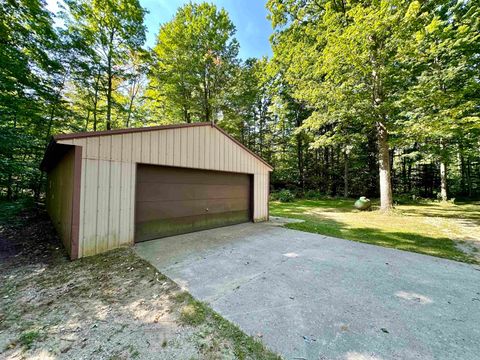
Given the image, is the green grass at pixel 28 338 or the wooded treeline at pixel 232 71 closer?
the green grass at pixel 28 338

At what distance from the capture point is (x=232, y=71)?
14.2 meters

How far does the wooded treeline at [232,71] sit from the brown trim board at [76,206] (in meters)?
4.13

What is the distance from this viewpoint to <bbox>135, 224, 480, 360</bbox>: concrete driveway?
1737mm

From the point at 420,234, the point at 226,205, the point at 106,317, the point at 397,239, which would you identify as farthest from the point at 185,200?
the point at 420,234

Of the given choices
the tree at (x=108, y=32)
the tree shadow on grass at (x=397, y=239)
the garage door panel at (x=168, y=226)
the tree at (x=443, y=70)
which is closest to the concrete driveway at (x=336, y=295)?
the garage door panel at (x=168, y=226)

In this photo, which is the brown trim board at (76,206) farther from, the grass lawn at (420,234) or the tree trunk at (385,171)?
the tree trunk at (385,171)

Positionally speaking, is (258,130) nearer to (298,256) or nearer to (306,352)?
(298,256)

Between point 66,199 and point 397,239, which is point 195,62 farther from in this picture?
point 397,239

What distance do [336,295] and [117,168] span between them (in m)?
4.33

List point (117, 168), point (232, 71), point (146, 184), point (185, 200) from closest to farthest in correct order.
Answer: point (117, 168) < point (146, 184) < point (185, 200) < point (232, 71)

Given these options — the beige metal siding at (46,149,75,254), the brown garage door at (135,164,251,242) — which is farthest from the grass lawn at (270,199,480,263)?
the beige metal siding at (46,149,75,254)

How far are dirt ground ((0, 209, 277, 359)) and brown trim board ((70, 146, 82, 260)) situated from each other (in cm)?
25

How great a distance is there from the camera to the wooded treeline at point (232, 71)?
22.4ft

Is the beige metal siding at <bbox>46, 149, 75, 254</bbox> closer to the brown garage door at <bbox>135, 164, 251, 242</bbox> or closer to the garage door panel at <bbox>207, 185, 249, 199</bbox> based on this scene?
the brown garage door at <bbox>135, 164, 251, 242</bbox>
